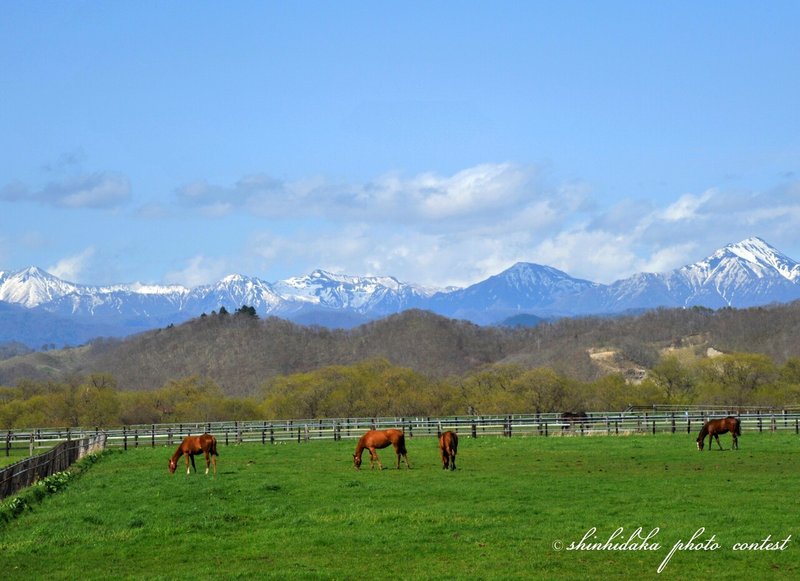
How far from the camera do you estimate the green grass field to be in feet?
52.6

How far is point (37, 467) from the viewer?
28.4m

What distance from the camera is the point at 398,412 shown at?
9619 cm

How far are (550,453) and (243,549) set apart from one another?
67.3 ft

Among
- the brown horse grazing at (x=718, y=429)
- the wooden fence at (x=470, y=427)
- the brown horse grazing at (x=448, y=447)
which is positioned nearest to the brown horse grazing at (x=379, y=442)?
the brown horse grazing at (x=448, y=447)

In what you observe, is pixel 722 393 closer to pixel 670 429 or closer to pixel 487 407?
pixel 487 407

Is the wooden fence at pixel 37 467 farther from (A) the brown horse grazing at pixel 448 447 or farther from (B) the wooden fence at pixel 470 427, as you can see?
(A) the brown horse grazing at pixel 448 447

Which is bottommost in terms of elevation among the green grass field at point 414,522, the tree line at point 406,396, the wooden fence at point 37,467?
the green grass field at point 414,522

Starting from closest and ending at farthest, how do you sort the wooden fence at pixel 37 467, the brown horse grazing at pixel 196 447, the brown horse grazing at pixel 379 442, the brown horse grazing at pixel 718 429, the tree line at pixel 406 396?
the wooden fence at pixel 37 467 < the brown horse grazing at pixel 196 447 < the brown horse grazing at pixel 379 442 < the brown horse grazing at pixel 718 429 < the tree line at pixel 406 396

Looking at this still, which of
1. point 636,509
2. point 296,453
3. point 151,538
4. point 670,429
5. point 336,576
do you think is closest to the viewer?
point 336,576

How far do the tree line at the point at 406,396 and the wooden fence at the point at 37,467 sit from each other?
54.5m

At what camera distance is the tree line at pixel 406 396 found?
309ft

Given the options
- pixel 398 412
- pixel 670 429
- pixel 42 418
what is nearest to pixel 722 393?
pixel 398 412

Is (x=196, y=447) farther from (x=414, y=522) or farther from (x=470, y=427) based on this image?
(x=470, y=427)

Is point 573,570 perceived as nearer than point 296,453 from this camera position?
Yes
